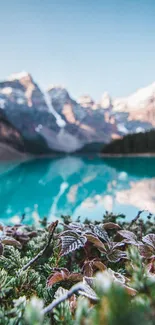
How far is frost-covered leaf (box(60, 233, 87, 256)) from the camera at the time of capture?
32.5 inches

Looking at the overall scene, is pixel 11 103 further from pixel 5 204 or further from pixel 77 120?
pixel 5 204

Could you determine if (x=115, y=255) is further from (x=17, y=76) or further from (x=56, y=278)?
(x=17, y=76)

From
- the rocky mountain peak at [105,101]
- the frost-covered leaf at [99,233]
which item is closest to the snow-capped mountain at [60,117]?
the rocky mountain peak at [105,101]

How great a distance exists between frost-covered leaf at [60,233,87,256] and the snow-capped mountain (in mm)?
81358

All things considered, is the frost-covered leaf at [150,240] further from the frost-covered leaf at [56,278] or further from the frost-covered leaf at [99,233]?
the frost-covered leaf at [56,278]

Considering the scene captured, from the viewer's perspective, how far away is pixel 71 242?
0.86m

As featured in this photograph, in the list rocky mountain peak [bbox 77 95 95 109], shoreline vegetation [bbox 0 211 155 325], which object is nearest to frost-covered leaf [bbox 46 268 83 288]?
shoreline vegetation [bbox 0 211 155 325]

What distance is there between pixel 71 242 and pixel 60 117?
130 meters

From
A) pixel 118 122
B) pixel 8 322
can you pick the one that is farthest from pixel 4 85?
pixel 8 322

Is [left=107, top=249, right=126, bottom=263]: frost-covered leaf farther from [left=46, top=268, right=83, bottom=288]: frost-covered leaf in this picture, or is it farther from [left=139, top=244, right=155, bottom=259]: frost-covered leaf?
[left=46, top=268, right=83, bottom=288]: frost-covered leaf

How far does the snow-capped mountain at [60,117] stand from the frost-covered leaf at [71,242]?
81358 mm

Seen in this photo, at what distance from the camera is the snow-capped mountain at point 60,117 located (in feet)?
318

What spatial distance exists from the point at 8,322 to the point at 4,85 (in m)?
127

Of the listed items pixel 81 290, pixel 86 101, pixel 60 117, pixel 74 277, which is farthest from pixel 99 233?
pixel 86 101
